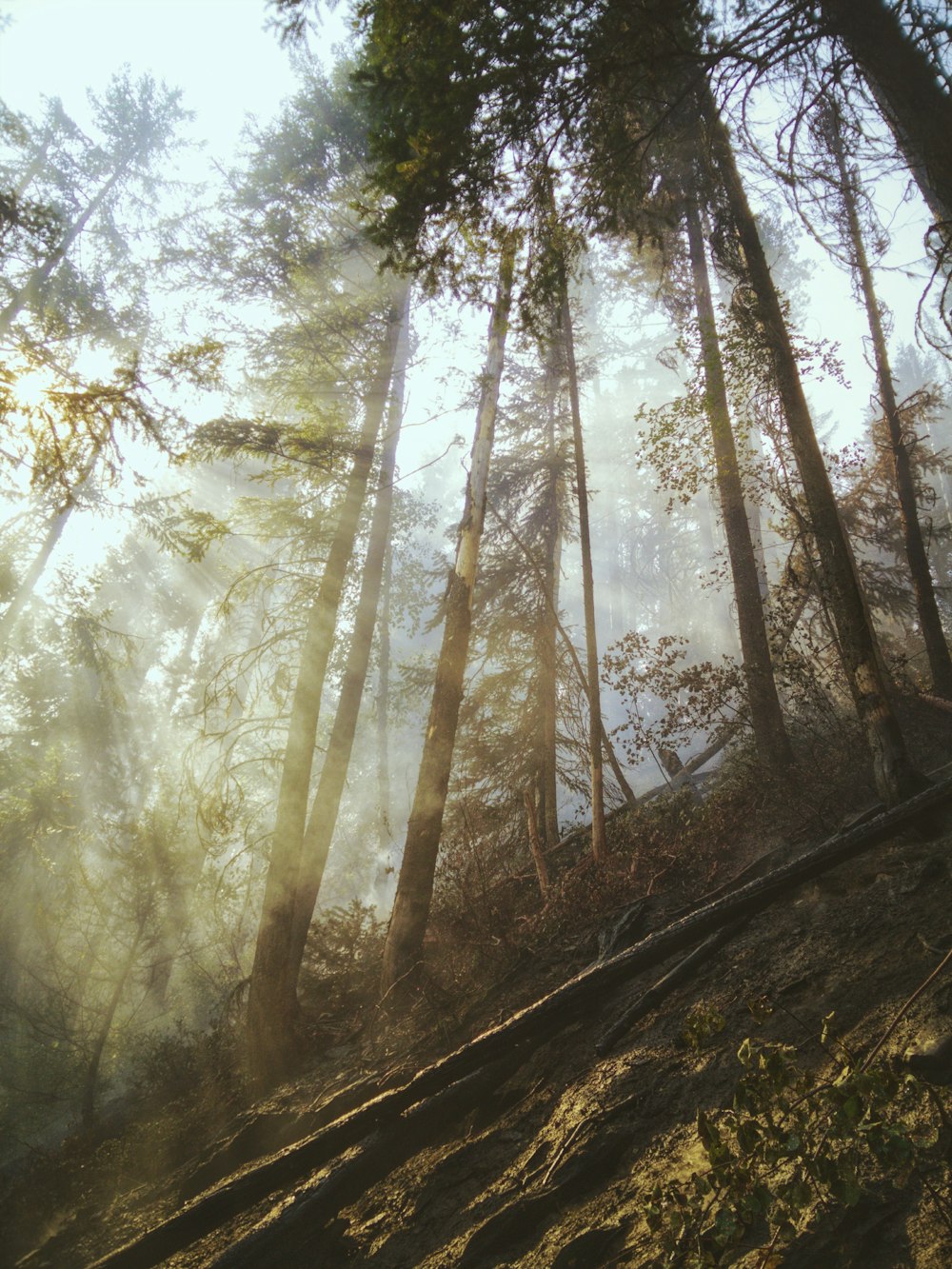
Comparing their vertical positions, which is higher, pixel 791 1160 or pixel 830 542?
pixel 830 542

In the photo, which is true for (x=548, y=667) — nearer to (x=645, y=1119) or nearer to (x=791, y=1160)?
(x=645, y=1119)

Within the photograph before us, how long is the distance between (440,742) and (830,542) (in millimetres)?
5299

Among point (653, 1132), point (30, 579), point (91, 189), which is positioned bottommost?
point (653, 1132)

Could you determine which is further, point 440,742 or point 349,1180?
point 440,742

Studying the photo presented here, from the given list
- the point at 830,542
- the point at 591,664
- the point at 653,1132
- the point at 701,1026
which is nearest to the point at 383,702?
the point at 591,664

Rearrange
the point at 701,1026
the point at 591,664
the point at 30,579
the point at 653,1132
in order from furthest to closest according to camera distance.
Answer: the point at 30,579
the point at 591,664
the point at 653,1132
the point at 701,1026

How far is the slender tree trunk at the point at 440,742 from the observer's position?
7367 millimetres

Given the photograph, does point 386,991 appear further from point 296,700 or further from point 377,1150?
point 296,700

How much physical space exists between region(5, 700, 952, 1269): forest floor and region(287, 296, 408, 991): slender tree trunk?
1931 mm

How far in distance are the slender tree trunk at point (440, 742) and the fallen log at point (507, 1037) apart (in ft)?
7.64

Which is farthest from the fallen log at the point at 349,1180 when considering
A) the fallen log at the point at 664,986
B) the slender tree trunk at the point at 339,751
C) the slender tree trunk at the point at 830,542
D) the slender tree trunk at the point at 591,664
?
the slender tree trunk at the point at 830,542

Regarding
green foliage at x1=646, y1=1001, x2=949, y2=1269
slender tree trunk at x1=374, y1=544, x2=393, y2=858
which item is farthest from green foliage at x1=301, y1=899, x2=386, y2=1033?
slender tree trunk at x1=374, y1=544, x2=393, y2=858

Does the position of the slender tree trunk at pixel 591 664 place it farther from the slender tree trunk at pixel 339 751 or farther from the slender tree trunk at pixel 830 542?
the slender tree trunk at pixel 339 751

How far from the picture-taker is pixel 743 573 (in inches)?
408
